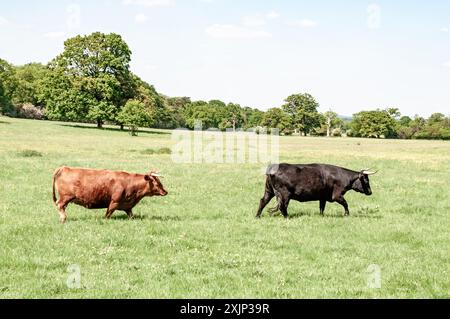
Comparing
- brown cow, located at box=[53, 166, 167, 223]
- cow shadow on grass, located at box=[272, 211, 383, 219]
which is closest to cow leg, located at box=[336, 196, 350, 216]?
cow shadow on grass, located at box=[272, 211, 383, 219]

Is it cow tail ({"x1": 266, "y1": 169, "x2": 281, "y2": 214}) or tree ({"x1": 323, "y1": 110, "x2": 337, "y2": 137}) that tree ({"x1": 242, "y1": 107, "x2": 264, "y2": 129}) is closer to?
tree ({"x1": 323, "y1": 110, "x2": 337, "y2": 137})

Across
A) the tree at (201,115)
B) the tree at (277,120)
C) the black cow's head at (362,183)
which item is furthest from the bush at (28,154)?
the tree at (277,120)

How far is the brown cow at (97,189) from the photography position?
1392 centimetres

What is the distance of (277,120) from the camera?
493 feet

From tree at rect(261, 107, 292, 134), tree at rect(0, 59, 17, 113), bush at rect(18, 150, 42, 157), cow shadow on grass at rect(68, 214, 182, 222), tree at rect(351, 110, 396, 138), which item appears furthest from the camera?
tree at rect(351, 110, 396, 138)

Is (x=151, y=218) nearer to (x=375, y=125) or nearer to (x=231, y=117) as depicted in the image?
(x=375, y=125)

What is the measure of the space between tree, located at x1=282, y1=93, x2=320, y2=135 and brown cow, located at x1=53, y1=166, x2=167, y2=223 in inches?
5500

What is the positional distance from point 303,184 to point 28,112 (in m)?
107

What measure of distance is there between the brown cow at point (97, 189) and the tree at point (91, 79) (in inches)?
2793

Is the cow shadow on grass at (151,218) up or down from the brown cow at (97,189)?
down

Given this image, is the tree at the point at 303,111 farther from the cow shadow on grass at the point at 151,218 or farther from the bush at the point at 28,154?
the cow shadow on grass at the point at 151,218

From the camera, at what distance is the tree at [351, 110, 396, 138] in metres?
150

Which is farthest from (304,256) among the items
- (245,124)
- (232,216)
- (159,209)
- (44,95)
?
(245,124)
